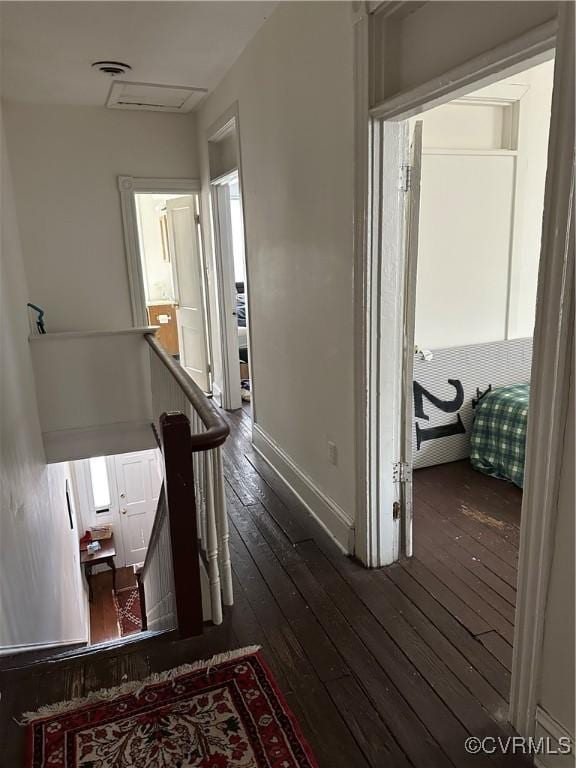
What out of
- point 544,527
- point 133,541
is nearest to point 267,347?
point 544,527

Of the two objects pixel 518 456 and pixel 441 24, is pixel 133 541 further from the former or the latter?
pixel 441 24

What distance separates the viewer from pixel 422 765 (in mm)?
1556

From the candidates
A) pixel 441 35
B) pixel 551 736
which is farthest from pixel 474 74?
pixel 551 736

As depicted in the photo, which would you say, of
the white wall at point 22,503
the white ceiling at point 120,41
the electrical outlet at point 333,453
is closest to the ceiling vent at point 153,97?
the white ceiling at point 120,41

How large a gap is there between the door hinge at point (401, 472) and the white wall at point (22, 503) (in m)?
1.78

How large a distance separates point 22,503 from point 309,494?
5.25 feet

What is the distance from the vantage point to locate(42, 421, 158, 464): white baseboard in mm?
4164

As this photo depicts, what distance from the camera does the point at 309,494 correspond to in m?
3.10

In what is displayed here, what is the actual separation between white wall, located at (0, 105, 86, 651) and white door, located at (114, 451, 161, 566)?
1.93 meters

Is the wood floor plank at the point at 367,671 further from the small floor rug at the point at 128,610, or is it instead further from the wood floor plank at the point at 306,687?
the small floor rug at the point at 128,610

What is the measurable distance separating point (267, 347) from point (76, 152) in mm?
2772

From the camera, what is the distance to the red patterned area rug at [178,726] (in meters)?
1.57

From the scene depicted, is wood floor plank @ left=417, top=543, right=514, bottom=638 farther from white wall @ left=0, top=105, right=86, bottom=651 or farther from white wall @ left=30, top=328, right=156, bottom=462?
white wall @ left=30, top=328, right=156, bottom=462

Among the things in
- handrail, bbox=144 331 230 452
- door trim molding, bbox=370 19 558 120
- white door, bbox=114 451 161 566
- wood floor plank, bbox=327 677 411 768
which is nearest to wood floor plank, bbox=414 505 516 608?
wood floor plank, bbox=327 677 411 768
